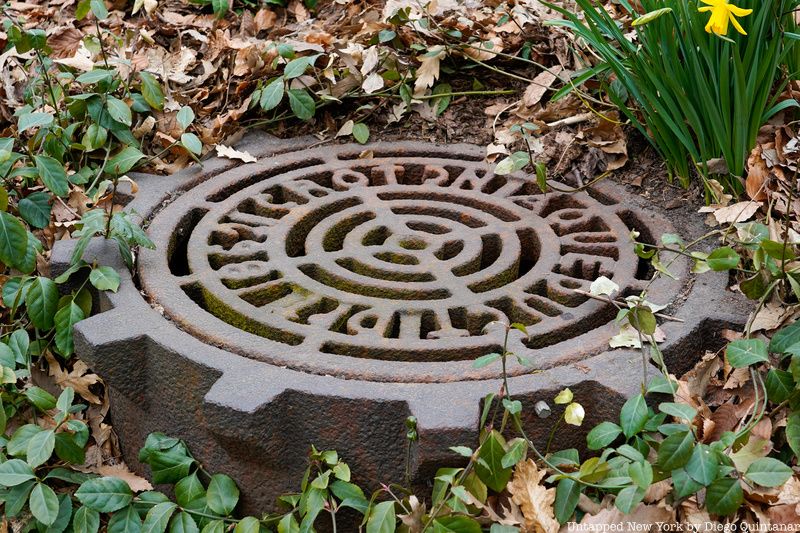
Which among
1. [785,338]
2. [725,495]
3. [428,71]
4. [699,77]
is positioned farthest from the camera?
[428,71]

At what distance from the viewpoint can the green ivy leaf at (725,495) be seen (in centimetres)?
168

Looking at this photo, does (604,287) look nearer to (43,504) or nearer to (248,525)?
(248,525)

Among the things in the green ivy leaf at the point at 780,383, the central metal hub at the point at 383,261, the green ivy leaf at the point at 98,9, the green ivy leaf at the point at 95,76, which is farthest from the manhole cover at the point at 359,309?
the green ivy leaf at the point at 98,9

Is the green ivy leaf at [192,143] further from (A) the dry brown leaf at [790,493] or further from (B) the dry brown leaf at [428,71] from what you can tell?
(A) the dry brown leaf at [790,493]

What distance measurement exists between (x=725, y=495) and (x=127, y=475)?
142 cm

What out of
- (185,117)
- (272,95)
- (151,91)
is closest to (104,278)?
(185,117)

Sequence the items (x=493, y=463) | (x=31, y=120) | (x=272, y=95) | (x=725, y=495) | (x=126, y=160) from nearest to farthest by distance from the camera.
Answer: (x=725, y=495) < (x=493, y=463) < (x=31, y=120) < (x=126, y=160) < (x=272, y=95)

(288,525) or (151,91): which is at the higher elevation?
(151,91)

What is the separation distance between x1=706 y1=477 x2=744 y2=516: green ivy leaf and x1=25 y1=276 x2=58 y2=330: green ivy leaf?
157cm

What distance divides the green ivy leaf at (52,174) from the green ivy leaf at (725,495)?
1755mm

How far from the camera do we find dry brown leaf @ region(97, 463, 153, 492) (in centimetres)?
229

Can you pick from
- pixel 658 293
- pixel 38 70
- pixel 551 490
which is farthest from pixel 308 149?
pixel 551 490

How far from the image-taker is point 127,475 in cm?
234

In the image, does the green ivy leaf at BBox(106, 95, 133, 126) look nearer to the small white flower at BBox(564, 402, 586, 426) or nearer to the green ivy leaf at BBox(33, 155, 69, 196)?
the green ivy leaf at BBox(33, 155, 69, 196)
